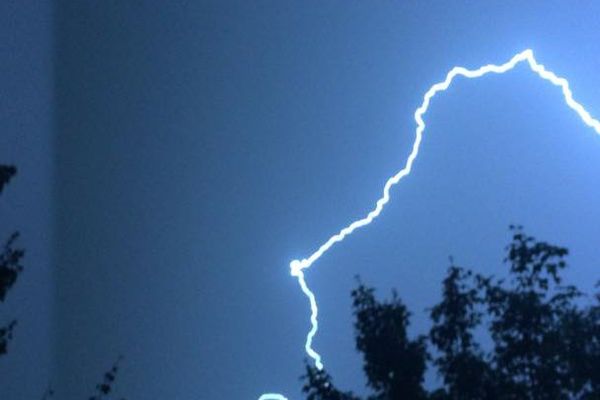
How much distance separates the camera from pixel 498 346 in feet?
9.82

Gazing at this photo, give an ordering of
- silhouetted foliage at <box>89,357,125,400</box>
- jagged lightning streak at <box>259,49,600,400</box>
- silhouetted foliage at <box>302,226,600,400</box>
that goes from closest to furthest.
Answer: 1. silhouetted foliage at <box>302,226,600,400</box>
2. silhouetted foliage at <box>89,357,125,400</box>
3. jagged lightning streak at <box>259,49,600,400</box>

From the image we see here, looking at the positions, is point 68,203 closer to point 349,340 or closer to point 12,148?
point 12,148

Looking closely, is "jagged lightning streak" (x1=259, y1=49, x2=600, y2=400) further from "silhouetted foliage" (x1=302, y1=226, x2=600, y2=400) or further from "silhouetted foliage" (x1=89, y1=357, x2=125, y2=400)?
"silhouetted foliage" (x1=302, y1=226, x2=600, y2=400)

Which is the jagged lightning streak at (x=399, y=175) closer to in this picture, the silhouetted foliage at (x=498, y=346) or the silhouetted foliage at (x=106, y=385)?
the silhouetted foliage at (x=106, y=385)

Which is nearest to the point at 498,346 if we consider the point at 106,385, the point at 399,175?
the point at 106,385

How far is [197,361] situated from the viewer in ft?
19.0

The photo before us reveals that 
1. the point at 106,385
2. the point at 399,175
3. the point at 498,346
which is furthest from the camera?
the point at 399,175

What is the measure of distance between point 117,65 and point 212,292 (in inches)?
69.5

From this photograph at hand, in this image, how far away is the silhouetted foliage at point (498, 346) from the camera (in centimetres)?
282

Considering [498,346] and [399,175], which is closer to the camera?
[498,346]

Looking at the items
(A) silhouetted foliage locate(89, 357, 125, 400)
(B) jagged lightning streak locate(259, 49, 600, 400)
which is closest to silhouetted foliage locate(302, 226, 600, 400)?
(A) silhouetted foliage locate(89, 357, 125, 400)

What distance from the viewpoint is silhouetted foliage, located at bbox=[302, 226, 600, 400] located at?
282 cm

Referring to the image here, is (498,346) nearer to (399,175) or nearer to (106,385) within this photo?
(106,385)

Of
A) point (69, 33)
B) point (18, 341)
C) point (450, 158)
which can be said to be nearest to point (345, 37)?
point (450, 158)
